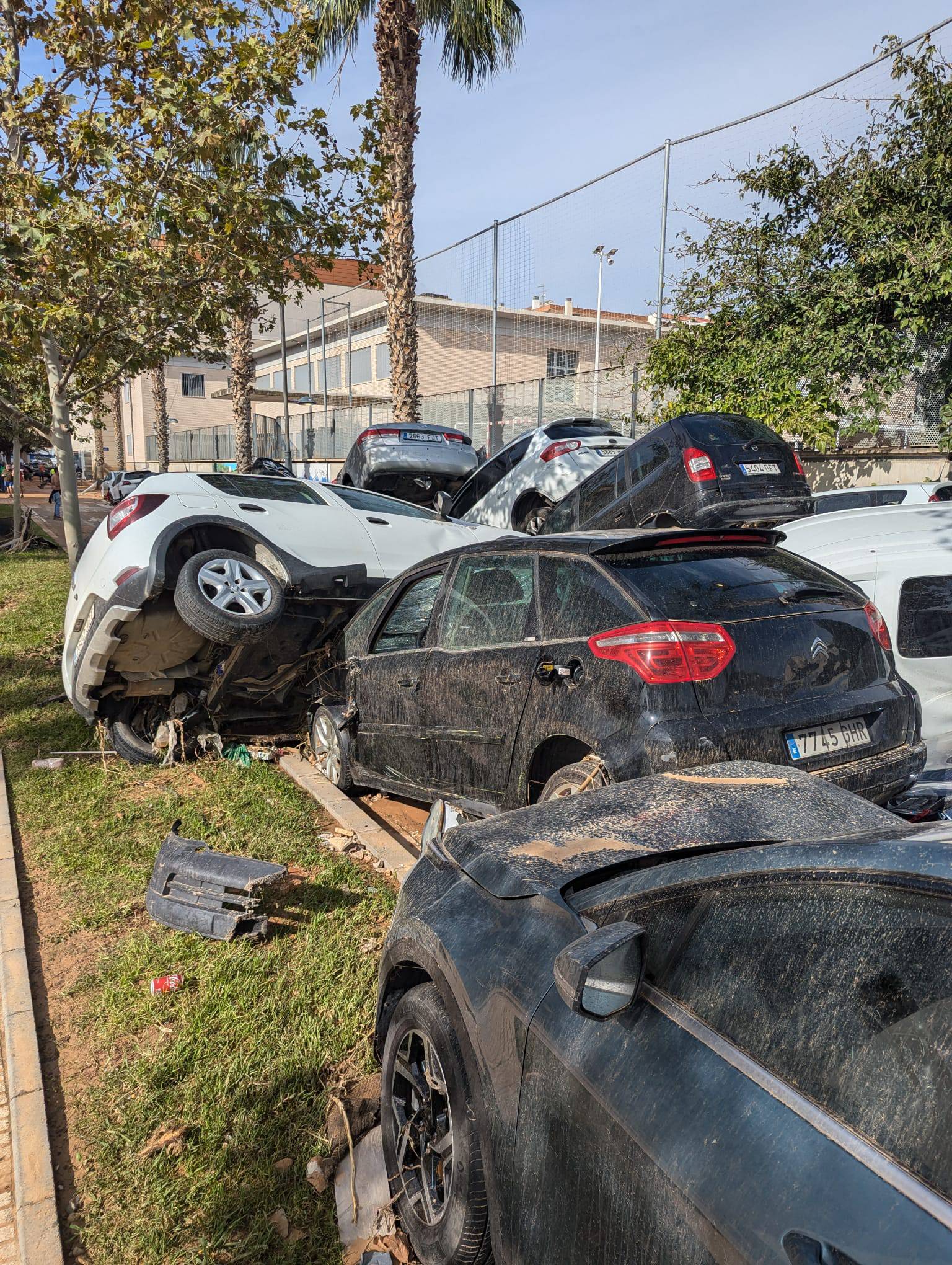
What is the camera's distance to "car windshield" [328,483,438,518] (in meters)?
7.52

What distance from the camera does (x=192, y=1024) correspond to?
11.3 feet

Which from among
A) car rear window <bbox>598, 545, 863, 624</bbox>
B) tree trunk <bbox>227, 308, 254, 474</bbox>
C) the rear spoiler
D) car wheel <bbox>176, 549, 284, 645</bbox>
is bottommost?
car wheel <bbox>176, 549, 284, 645</bbox>

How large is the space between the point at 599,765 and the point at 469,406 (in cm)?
1710

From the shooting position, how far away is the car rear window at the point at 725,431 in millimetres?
8367

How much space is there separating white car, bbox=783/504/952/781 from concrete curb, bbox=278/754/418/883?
2.83 m

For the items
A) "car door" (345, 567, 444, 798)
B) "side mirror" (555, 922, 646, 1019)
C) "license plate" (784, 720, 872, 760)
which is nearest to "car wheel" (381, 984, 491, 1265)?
"side mirror" (555, 922, 646, 1019)

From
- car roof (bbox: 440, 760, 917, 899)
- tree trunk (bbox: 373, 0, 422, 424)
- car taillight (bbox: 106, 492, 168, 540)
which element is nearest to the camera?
car roof (bbox: 440, 760, 917, 899)

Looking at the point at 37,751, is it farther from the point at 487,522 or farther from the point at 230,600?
the point at 487,522

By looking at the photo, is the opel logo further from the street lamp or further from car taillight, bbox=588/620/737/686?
the street lamp

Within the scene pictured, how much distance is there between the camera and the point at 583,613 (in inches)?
156

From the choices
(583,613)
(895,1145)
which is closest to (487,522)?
(583,613)

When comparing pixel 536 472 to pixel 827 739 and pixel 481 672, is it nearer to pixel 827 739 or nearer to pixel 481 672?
pixel 481 672

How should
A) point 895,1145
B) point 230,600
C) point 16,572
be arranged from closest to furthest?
point 895,1145 → point 230,600 → point 16,572

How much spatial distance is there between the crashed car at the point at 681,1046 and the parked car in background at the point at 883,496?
684cm
